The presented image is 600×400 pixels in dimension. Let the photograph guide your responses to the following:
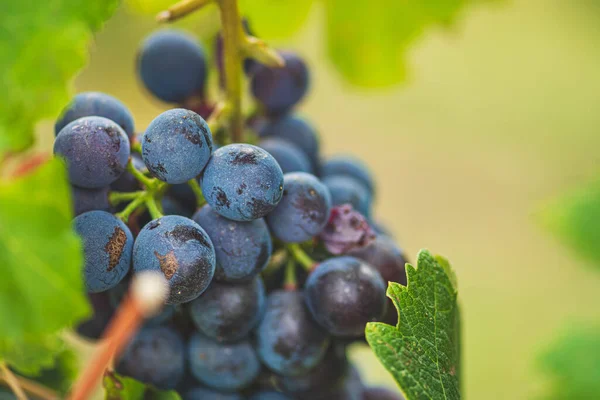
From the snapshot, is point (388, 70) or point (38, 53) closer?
point (38, 53)

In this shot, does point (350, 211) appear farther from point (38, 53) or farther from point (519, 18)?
point (519, 18)

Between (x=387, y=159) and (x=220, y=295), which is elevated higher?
(x=220, y=295)

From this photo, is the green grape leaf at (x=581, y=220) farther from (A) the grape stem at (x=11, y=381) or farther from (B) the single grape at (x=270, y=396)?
(A) the grape stem at (x=11, y=381)

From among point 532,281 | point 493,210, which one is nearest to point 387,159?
point 493,210

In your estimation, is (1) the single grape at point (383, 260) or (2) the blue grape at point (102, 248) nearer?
(2) the blue grape at point (102, 248)

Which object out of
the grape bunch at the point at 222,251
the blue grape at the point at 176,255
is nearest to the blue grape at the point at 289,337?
the grape bunch at the point at 222,251

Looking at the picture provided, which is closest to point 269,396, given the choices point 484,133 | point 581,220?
point 581,220
